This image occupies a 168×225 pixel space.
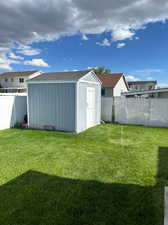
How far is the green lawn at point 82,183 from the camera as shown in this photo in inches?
80.0

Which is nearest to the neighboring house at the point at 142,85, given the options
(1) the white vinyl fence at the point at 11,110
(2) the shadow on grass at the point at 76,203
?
(1) the white vinyl fence at the point at 11,110

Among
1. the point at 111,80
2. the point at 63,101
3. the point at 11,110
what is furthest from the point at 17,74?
the point at 63,101

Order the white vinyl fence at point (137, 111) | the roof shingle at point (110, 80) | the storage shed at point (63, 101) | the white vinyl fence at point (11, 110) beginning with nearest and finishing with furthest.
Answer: the storage shed at point (63, 101) < the white vinyl fence at point (11, 110) < the white vinyl fence at point (137, 111) < the roof shingle at point (110, 80)

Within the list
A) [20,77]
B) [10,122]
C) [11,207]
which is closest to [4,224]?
[11,207]

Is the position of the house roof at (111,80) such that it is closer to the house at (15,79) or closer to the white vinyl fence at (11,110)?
the white vinyl fence at (11,110)

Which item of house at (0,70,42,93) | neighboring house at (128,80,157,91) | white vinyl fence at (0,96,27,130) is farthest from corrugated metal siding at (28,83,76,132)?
neighboring house at (128,80,157,91)

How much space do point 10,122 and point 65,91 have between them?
3.49 meters

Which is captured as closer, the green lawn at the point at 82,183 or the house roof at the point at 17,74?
the green lawn at the point at 82,183

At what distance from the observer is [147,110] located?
8414 millimetres

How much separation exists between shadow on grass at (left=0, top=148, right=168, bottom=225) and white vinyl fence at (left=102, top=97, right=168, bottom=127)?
5869mm

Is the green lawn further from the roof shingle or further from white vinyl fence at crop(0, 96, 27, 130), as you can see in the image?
the roof shingle

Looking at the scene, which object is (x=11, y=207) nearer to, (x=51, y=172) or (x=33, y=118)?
(x=51, y=172)

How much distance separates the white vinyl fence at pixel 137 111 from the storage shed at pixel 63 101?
1781 mm

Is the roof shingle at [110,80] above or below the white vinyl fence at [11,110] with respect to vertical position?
above
